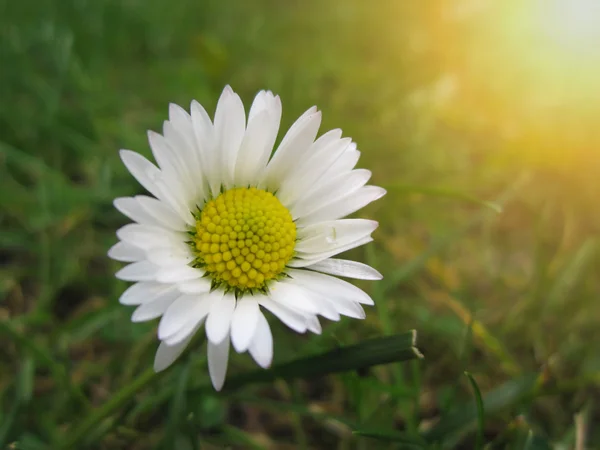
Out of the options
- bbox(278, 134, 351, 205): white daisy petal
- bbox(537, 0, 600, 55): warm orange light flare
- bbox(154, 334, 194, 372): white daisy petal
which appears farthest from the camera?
bbox(537, 0, 600, 55): warm orange light flare

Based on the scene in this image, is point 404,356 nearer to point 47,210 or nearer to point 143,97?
point 47,210

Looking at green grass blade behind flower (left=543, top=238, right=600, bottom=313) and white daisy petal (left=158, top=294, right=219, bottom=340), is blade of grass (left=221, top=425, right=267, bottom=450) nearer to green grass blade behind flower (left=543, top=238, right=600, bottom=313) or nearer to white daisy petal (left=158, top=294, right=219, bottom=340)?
white daisy petal (left=158, top=294, right=219, bottom=340)

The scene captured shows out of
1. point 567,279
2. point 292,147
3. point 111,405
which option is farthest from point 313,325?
point 567,279

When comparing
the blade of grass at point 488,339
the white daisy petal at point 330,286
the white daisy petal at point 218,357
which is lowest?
the blade of grass at point 488,339

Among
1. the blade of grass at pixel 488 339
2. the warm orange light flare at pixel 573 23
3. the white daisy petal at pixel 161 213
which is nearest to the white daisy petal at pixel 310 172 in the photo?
the white daisy petal at pixel 161 213

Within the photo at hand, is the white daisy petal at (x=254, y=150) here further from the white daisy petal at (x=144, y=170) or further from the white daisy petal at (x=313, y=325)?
the white daisy petal at (x=313, y=325)

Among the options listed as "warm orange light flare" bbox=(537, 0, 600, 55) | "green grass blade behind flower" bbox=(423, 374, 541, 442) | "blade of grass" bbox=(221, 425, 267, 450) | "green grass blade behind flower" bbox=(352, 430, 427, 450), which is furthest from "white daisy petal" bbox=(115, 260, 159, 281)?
"warm orange light flare" bbox=(537, 0, 600, 55)
